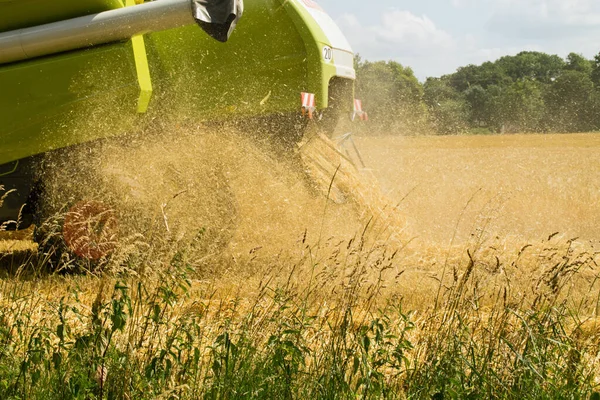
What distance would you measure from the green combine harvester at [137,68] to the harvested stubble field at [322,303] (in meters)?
0.31

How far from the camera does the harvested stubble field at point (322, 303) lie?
2.32 metres

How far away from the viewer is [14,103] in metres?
4.33

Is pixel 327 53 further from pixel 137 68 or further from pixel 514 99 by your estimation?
pixel 514 99

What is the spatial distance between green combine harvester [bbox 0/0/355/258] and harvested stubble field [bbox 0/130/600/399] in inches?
12.2

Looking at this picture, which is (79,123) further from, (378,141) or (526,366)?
(378,141)

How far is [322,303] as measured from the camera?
11.5ft

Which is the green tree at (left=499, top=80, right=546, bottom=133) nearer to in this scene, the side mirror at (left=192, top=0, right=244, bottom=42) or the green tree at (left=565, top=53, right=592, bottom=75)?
the green tree at (left=565, top=53, right=592, bottom=75)

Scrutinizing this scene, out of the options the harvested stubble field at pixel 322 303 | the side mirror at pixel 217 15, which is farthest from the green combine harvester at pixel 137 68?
the harvested stubble field at pixel 322 303

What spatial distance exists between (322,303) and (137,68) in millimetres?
1784

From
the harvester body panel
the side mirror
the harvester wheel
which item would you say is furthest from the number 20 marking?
the harvester wheel

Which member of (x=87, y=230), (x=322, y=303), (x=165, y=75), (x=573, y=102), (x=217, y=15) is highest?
(x=217, y=15)

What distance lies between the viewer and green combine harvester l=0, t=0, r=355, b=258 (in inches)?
164

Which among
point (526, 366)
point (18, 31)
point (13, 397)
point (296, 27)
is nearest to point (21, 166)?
point (18, 31)

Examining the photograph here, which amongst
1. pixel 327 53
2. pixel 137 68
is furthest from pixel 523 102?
pixel 137 68
